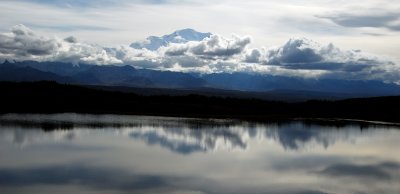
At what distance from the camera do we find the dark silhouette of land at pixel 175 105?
Answer: 4552 inches

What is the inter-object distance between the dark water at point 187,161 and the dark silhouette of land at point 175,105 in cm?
4974

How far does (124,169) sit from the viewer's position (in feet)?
118

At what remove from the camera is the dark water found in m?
30.9

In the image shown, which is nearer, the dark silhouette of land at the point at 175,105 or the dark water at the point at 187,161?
the dark water at the point at 187,161

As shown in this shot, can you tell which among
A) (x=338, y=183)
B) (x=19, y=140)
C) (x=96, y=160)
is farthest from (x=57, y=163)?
(x=338, y=183)

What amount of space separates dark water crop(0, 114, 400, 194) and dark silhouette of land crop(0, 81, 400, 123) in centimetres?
4974

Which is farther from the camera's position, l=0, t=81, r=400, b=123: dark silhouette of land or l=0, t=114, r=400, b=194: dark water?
l=0, t=81, r=400, b=123: dark silhouette of land

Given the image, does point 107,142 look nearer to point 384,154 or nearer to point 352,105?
point 384,154

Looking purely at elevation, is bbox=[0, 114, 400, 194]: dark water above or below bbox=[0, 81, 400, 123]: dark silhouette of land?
below

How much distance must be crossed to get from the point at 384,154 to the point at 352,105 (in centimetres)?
8854

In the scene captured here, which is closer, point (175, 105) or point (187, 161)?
point (187, 161)

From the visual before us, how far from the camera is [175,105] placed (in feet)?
416

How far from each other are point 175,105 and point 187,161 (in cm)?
8582

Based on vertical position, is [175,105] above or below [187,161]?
above
